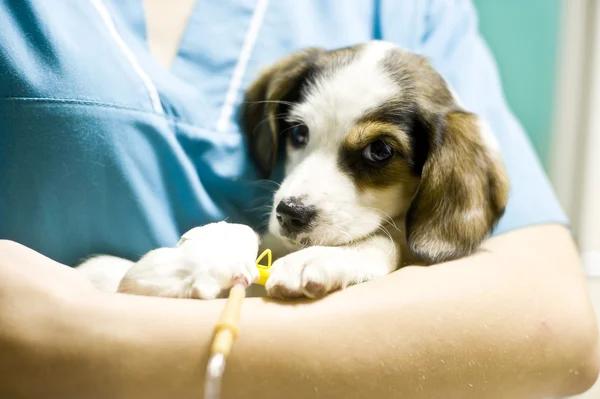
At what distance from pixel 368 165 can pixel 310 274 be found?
31cm

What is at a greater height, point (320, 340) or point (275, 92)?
point (275, 92)

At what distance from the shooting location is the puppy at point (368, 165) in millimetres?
968

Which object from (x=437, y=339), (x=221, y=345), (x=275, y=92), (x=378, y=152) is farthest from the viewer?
(x=275, y=92)

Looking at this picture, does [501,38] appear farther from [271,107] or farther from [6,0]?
[6,0]

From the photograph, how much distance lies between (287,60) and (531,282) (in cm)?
58

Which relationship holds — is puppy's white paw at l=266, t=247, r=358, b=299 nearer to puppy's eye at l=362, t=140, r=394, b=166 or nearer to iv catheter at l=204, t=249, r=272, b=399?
iv catheter at l=204, t=249, r=272, b=399

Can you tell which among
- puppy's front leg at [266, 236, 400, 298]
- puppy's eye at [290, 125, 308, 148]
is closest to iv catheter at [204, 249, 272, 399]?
puppy's front leg at [266, 236, 400, 298]

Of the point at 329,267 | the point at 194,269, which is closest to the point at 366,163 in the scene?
the point at 329,267

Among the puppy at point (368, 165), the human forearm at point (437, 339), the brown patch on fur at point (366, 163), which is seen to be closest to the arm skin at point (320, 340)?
the human forearm at point (437, 339)

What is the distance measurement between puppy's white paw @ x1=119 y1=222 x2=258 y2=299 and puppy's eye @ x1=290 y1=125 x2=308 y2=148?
1.10ft

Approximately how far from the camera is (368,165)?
1057 millimetres

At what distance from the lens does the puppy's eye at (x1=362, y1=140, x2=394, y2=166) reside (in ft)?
3.44

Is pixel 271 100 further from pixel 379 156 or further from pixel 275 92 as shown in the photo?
pixel 379 156

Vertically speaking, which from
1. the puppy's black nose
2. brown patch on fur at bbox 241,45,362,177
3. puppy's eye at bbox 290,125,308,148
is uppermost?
brown patch on fur at bbox 241,45,362,177
